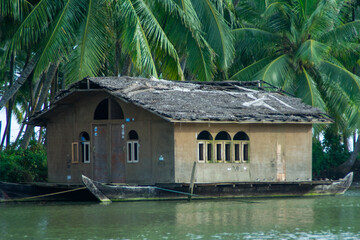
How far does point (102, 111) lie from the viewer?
20094 millimetres

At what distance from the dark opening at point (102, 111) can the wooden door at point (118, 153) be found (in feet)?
2.01

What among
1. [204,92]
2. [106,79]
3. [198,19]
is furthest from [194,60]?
[106,79]

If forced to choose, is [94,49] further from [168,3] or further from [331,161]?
[331,161]

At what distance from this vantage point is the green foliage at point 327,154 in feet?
94.4

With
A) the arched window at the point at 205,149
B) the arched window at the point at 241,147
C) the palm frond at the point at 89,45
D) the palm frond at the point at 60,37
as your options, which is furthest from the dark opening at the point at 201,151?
the palm frond at the point at 60,37

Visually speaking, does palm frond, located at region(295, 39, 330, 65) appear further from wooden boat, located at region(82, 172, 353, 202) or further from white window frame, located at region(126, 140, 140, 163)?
white window frame, located at region(126, 140, 140, 163)

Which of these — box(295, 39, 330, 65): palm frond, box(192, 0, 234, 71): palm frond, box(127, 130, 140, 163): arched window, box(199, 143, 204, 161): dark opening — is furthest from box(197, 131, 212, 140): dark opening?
box(295, 39, 330, 65): palm frond

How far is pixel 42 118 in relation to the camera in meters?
21.1

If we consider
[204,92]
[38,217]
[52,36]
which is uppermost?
[52,36]

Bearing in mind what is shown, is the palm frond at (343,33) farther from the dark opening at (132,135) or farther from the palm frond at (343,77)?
the dark opening at (132,135)

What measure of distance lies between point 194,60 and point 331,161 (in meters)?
9.01

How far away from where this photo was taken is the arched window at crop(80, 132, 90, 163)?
2012 cm

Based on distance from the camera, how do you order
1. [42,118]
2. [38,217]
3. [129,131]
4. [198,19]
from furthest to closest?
1. [198,19]
2. [42,118]
3. [129,131]
4. [38,217]

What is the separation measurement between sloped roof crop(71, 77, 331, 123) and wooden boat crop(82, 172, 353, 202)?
68.0 inches
